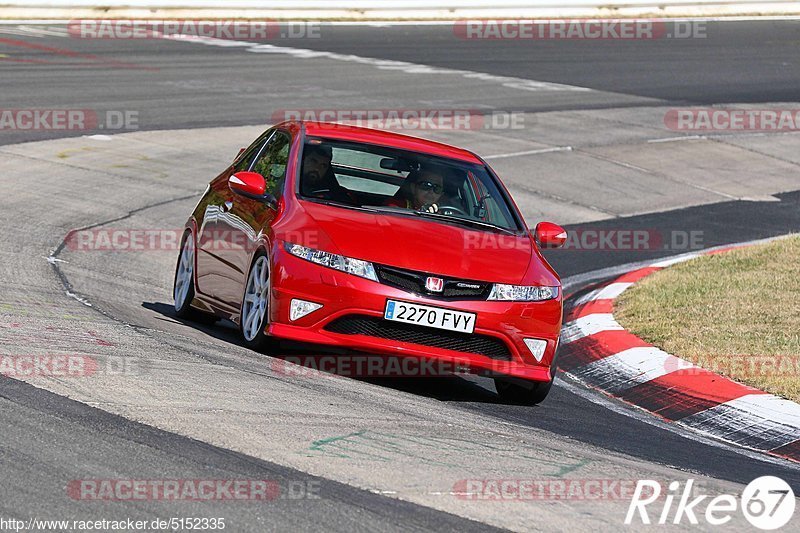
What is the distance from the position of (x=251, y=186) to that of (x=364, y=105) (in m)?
12.8

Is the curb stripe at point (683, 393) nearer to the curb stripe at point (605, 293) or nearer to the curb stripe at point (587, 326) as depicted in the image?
the curb stripe at point (587, 326)

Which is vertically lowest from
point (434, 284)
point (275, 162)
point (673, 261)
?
point (673, 261)

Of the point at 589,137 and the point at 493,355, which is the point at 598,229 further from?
the point at 493,355

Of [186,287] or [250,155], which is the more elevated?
[250,155]

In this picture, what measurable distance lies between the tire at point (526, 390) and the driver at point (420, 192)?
1.25 metres

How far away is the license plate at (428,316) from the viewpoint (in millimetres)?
7629

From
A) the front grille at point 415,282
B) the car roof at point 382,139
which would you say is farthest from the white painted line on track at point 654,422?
the car roof at point 382,139

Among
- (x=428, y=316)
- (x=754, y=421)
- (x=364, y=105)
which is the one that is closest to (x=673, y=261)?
(x=754, y=421)

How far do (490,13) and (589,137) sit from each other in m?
14.4

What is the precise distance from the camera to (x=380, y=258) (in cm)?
770

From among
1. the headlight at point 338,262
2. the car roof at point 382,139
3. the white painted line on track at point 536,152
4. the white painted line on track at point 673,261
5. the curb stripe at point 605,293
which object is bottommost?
the white painted line on track at point 673,261

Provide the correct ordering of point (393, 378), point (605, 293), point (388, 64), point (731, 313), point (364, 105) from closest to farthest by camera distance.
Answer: point (393, 378), point (731, 313), point (605, 293), point (364, 105), point (388, 64)

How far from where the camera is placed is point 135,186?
15.0 meters

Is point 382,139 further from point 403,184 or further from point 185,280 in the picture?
point 185,280
